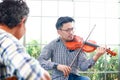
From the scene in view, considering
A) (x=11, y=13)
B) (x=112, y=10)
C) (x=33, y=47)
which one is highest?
(x=112, y=10)

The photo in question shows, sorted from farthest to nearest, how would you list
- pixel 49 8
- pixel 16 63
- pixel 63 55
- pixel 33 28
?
pixel 49 8 < pixel 33 28 < pixel 63 55 < pixel 16 63

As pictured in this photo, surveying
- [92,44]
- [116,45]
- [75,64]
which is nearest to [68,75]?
[75,64]

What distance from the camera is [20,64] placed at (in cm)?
120

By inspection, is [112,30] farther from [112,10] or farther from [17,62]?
[17,62]

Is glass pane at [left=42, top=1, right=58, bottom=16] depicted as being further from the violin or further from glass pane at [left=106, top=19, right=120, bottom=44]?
the violin

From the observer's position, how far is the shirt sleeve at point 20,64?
120 centimetres

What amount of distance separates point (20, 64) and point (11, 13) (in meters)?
0.33

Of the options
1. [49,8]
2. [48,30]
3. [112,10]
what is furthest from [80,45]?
[112,10]

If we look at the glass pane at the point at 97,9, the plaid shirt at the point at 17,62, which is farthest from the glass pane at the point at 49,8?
the plaid shirt at the point at 17,62

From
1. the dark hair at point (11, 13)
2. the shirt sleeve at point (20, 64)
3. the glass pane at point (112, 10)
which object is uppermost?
the glass pane at point (112, 10)

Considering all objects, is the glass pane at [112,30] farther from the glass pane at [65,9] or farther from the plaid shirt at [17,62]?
the plaid shirt at [17,62]

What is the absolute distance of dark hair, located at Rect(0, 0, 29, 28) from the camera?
1443 mm

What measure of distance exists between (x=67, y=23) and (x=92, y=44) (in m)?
0.33

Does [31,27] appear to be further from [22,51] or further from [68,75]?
[22,51]
